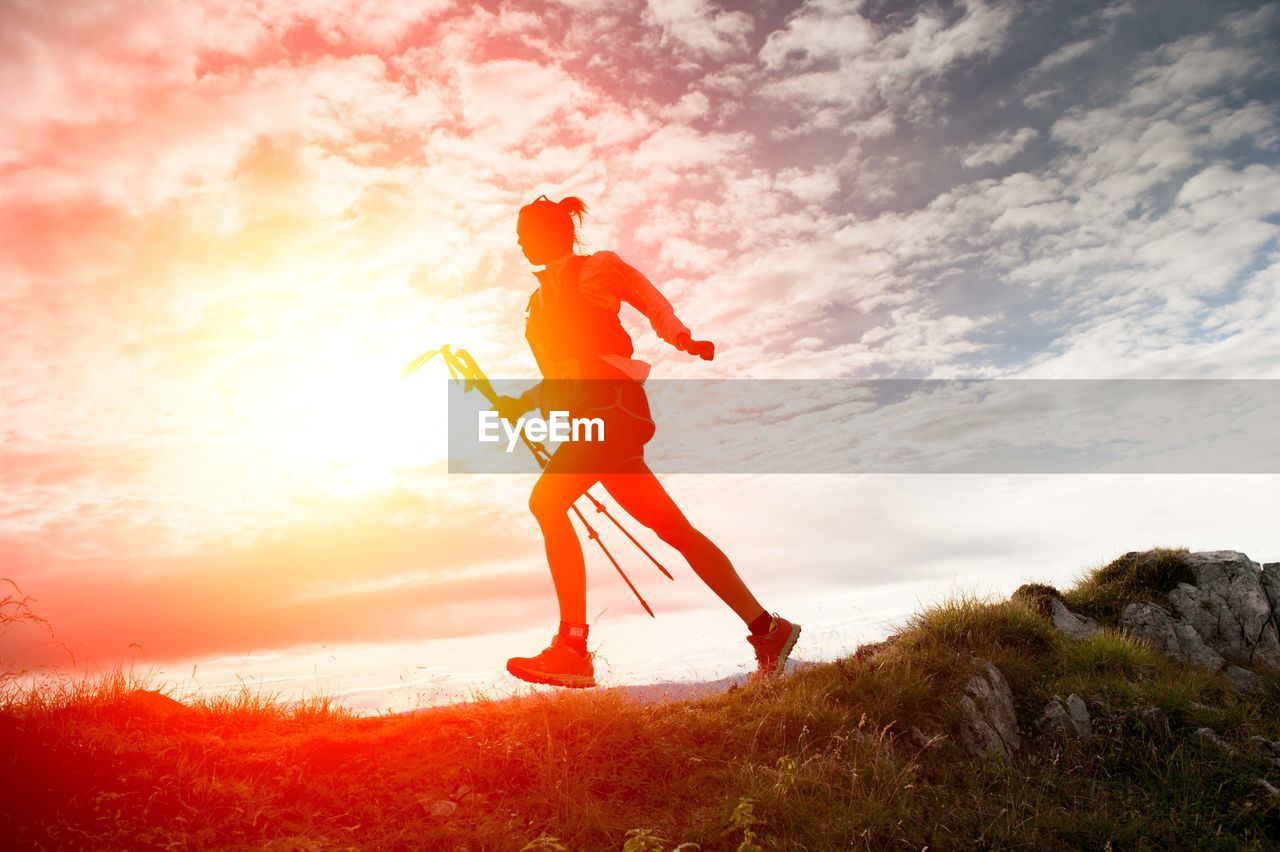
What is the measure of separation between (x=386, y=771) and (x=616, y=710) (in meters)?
1.73

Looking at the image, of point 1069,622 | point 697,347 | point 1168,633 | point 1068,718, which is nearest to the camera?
point 697,347

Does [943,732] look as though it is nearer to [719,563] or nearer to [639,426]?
[719,563]

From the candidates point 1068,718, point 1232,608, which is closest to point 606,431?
point 1068,718

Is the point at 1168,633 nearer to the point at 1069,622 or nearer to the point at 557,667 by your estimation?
the point at 1069,622

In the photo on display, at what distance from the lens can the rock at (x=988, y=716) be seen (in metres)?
6.71

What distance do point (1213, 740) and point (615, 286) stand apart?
6603mm

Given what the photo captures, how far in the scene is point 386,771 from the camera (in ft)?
17.4

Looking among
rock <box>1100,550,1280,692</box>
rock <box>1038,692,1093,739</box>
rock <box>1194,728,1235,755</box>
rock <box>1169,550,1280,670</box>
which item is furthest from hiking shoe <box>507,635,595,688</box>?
rock <box>1169,550,1280,670</box>

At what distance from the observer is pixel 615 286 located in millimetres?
7051

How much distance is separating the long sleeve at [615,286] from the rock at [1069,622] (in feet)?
21.3

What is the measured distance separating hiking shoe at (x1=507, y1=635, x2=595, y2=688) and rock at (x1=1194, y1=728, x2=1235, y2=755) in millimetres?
5464

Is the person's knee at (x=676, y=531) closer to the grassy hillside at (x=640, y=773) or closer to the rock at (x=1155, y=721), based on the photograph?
the grassy hillside at (x=640, y=773)

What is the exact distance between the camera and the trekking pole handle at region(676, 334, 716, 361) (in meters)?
6.25

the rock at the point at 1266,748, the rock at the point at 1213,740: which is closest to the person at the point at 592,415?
the rock at the point at 1213,740
